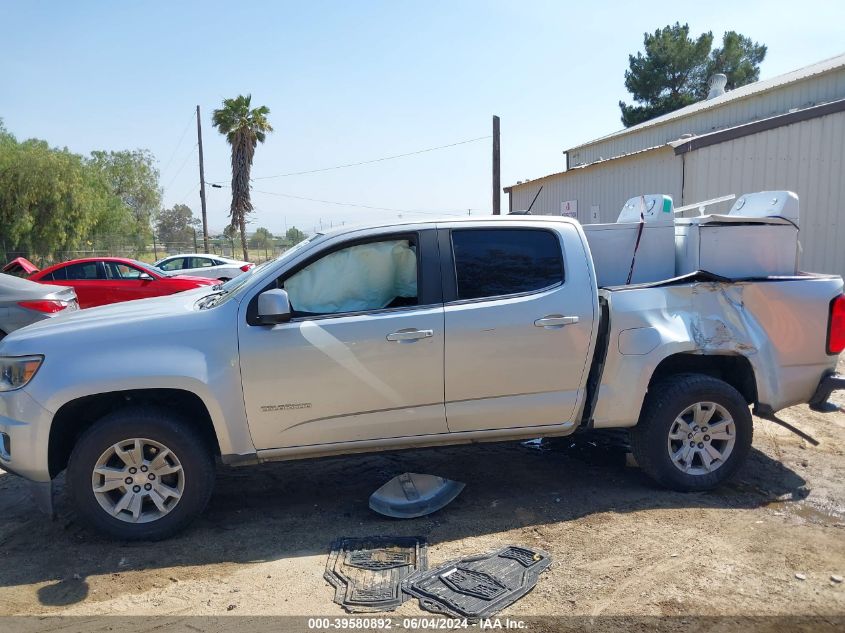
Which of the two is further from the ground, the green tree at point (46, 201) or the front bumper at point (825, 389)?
the green tree at point (46, 201)

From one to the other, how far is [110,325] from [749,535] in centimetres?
401

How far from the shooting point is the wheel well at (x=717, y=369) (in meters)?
4.64

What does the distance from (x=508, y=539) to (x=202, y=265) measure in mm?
17738

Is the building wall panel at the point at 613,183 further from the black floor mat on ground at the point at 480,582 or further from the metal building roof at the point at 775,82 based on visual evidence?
the black floor mat on ground at the point at 480,582

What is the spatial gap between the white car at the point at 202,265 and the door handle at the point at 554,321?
15.8 meters

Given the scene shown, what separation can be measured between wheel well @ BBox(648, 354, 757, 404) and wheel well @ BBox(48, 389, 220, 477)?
3011 millimetres

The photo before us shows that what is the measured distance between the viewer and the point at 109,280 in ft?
41.9

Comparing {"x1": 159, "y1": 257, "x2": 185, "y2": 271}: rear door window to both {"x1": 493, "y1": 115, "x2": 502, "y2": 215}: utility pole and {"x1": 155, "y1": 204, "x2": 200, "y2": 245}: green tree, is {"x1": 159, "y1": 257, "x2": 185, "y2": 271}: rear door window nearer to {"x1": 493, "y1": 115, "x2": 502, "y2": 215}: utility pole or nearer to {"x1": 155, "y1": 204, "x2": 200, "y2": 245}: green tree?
{"x1": 493, "y1": 115, "x2": 502, "y2": 215}: utility pole

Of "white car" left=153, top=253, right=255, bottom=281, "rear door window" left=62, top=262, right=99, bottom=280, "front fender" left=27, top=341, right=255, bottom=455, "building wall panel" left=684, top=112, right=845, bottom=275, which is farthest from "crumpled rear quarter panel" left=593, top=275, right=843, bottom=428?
"white car" left=153, top=253, right=255, bottom=281

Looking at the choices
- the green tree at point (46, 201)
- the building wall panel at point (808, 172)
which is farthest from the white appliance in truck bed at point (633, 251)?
the green tree at point (46, 201)

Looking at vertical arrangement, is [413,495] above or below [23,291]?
below

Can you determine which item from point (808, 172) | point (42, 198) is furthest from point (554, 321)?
point (42, 198)

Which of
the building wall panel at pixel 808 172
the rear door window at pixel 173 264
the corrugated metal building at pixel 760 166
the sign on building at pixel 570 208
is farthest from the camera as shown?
the rear door window at pixel 173 264

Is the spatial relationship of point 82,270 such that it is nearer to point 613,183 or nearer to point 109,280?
point 109,280
